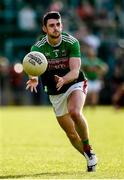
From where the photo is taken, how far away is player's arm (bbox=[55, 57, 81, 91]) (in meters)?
10.2

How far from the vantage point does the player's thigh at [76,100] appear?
34.5 feet

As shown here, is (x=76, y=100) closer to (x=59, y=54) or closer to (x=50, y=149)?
(x=59, y=54)

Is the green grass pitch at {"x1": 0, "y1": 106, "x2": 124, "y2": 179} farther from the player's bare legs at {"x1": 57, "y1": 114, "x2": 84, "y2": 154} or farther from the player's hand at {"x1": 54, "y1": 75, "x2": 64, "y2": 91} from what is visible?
the player's hand at {"x1": 54, "y1": 75, "x2": 64, "y2": 91}

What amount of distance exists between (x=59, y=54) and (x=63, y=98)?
62 centimetres

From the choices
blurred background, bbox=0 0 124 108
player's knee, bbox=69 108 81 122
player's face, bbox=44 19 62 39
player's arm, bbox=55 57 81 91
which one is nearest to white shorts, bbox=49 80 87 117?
player's arm, bbox=55 57 81 91

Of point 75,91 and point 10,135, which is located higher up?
point 75,91

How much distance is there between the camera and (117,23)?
32438mm

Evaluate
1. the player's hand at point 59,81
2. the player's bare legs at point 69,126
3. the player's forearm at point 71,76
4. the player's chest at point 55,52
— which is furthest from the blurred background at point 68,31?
the player's hand at point 59,81

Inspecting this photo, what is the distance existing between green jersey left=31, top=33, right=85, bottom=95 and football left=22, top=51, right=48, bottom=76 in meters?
0.37

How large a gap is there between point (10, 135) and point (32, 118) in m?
5.87

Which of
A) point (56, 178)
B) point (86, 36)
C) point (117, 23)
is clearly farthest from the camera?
point (117, 23)

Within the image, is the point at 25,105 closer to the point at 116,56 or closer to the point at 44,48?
the point at 116,56

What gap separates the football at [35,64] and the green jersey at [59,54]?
0.37m

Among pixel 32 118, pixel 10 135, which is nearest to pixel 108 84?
pixel 32 118
